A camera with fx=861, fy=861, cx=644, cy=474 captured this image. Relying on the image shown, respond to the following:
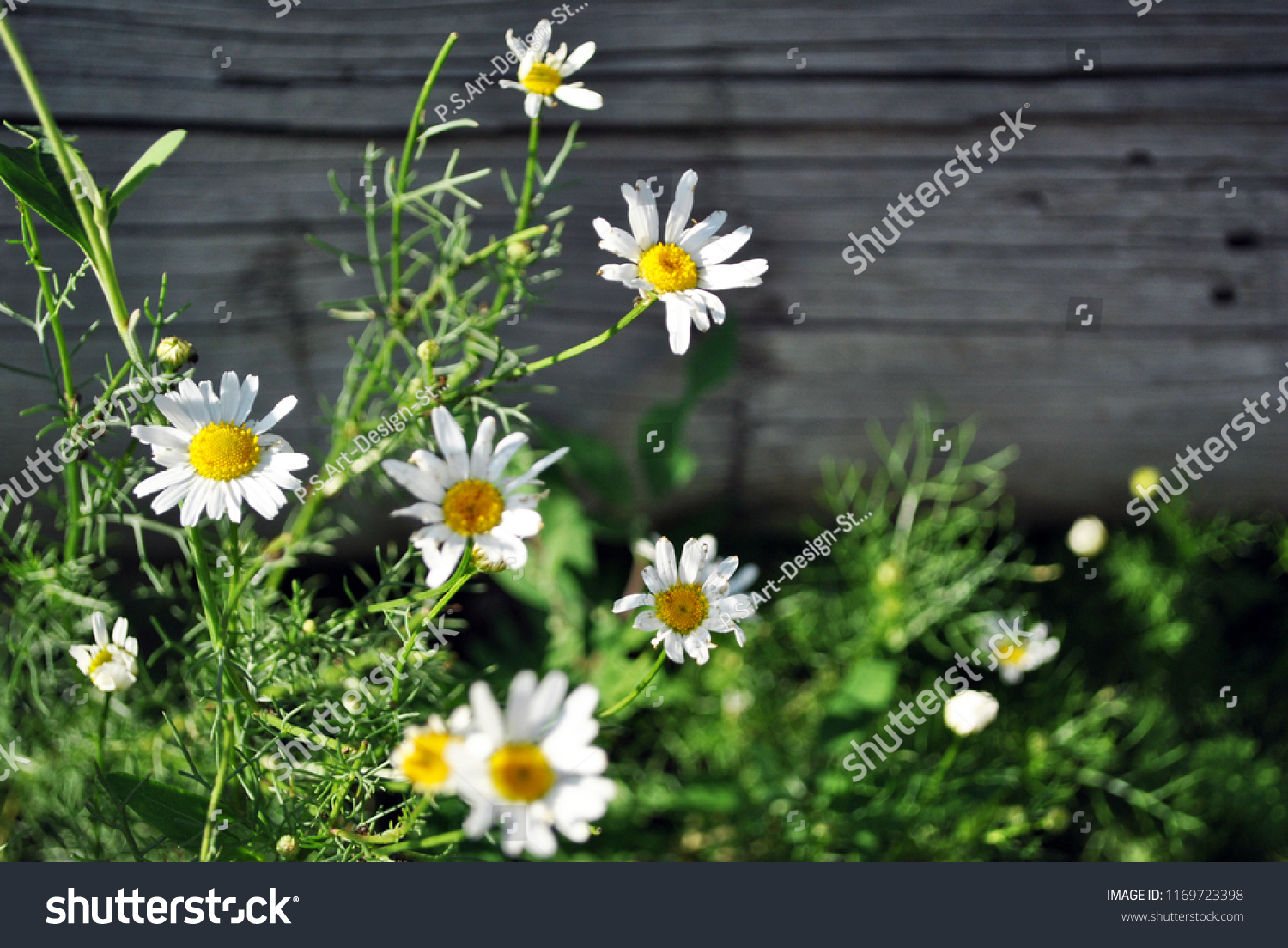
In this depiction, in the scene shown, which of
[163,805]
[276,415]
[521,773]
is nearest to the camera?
[521,773]

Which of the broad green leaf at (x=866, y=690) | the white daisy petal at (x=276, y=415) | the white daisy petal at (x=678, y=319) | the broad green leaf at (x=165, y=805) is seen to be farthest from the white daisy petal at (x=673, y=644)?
the broad green leaf at (x=866, y=690)

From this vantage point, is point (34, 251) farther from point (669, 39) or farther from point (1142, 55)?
point (1142, 55)

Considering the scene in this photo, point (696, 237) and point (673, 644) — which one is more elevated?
point (696, 237)

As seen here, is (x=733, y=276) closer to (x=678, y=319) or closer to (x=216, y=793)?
(x=678, y=319)

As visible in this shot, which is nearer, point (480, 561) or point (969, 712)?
point (480, 561)

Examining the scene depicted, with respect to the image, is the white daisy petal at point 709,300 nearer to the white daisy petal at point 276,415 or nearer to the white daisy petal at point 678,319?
the white daisy petal at point 678,319

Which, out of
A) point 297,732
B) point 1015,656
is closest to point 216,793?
point 297,732
